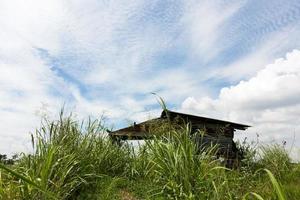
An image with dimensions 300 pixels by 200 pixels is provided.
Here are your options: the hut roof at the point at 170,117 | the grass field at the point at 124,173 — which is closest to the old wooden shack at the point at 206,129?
the hut roof at the point at 170,117

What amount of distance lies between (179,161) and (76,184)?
1.85m

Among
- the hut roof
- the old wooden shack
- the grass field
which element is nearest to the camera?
the grass field

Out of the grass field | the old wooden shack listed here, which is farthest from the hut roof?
the grass field

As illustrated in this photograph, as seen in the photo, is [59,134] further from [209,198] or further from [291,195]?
[291,195]

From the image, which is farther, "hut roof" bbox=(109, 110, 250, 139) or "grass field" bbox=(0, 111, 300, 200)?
"hut roof" bbox=(109, 110, 250, 139)

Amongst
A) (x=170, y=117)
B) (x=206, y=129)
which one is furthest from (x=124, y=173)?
→ (x=206, y=129)

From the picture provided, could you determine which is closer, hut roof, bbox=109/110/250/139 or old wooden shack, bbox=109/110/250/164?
hut roof, bbox=109/110/250/139

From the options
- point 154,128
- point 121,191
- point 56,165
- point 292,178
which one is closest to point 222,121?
point 292,178

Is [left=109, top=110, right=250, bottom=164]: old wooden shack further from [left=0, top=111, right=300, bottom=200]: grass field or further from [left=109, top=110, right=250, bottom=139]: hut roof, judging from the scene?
[left=0, top=111, right=300, bottom=200]: grass field

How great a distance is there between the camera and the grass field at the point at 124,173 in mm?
5309

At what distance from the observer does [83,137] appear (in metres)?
7.57

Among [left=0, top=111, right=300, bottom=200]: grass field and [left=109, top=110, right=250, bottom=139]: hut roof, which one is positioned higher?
[left=109, top=110, right=250, bottom=139]: hut roof

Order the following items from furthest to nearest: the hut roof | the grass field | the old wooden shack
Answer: the old wooden shack
the hut roof
the grass field

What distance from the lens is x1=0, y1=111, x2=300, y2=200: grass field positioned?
5.31m
